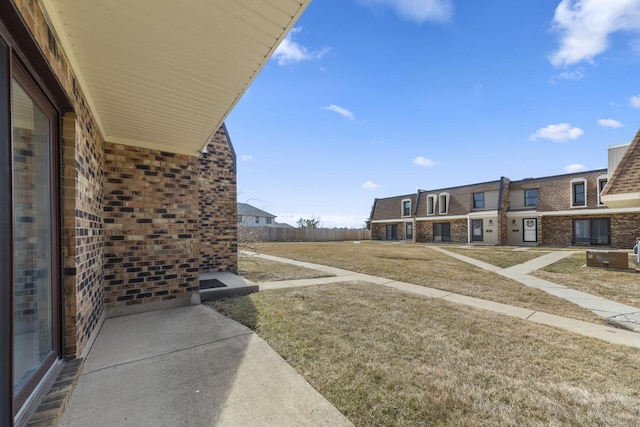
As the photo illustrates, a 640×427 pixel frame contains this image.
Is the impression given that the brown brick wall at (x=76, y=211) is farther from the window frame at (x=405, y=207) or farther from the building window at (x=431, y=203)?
the window frame at (x=405, y=207)

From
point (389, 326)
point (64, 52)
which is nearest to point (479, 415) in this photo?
point (389, 326)

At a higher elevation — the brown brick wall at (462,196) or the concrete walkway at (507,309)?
the brown brick wall at (462,196)

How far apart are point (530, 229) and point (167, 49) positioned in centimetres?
2569

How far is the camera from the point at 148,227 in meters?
4.66

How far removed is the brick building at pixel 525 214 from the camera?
17.4m

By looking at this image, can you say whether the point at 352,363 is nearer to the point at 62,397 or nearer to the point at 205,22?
the point at 62,397

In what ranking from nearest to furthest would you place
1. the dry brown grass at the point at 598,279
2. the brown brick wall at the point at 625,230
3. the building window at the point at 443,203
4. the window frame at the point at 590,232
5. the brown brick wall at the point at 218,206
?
the dry brown grass at the point at 598,279 < the brown brick wall at the point at 218,206 < the brown brick wall at the point at 625,230 < the window frame at the point at 590,232 < the building window at the point at 443,203

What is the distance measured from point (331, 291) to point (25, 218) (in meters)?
5.13

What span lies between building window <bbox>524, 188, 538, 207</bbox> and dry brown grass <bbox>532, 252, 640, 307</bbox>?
1261 cm

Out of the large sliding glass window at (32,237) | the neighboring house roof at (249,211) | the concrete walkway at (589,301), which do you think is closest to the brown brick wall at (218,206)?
the large sliding glass window at (32,237)

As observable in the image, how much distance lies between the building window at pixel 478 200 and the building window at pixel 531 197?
296cm

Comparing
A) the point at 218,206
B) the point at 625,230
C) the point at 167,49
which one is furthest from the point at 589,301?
the point at 625,230

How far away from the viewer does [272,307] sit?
4.78 meters

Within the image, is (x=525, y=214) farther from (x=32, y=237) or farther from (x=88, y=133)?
(x=32, y=237)
